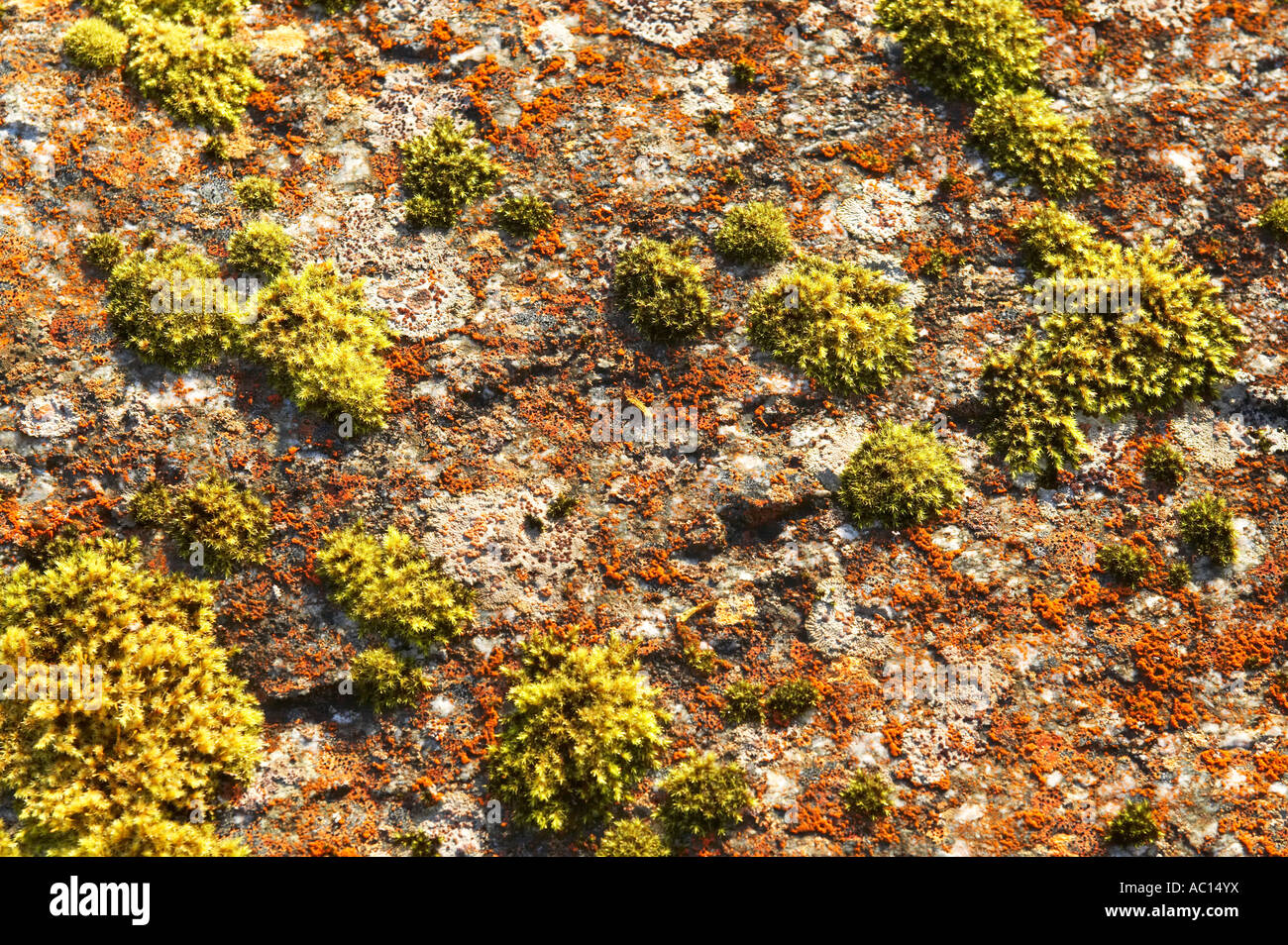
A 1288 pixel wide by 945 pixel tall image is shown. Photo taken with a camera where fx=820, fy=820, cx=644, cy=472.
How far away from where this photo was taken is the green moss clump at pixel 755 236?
1223 centimetres

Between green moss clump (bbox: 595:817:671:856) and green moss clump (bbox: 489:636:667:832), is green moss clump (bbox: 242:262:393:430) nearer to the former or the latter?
green moss clump (bbox: 489:636:667:832)

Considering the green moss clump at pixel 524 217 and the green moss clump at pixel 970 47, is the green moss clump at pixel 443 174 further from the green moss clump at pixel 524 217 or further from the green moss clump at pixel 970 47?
the green moss clump at pixel 970 47

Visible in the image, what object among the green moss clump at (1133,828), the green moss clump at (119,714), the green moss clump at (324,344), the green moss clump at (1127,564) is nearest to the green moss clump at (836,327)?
the green moss clump at (1127,564)

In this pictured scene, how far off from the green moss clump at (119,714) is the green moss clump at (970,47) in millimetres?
13350

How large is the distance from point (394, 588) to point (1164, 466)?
1080 centimetres

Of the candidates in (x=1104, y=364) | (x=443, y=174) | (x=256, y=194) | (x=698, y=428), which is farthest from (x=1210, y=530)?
(x=256, y=194)

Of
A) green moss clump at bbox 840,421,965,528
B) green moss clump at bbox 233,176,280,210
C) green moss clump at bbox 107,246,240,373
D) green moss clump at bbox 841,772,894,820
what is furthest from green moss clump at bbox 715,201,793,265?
green moss clump at bbox 841,772,894,820

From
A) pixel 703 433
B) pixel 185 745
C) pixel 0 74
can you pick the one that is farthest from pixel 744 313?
pixel 0 74

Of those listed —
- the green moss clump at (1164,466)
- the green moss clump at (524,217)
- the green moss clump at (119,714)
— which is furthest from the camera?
the green moss clump at (524,217)

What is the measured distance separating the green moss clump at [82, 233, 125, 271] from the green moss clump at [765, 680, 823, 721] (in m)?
11.0

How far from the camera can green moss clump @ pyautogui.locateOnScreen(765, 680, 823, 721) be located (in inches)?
418

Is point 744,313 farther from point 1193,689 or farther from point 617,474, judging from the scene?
point 1193,689

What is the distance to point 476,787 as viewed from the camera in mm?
10398

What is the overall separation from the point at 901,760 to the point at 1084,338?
21.7 ft
